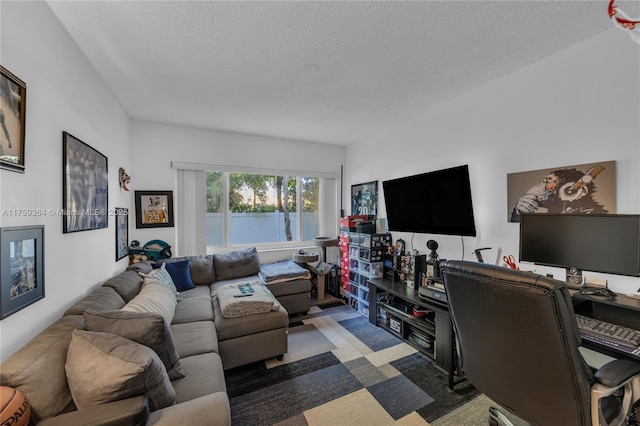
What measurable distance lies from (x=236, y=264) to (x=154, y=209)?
Answer: 1.30 meters

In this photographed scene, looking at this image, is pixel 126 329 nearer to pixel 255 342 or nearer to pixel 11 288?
pixel 11 288

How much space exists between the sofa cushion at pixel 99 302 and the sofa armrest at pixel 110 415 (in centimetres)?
69

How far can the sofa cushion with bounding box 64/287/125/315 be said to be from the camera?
151 centimetres

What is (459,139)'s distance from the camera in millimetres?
2643

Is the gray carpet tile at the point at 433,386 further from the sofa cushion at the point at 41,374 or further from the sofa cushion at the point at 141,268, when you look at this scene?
the sofa cushion at the point at 141,268

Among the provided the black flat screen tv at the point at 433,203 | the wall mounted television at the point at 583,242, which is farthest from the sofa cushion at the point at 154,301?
the wall mounted television at the point at 583,242

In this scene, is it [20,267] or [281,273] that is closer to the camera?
[20,267]

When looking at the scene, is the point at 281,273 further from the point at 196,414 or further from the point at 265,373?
the point at 196,414

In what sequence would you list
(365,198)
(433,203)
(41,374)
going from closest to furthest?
1. (41,374)
2. (433,203)
3. (365,198)

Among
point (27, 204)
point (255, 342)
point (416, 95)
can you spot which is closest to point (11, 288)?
point (27, 204)

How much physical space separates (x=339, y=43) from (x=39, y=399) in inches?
95.5

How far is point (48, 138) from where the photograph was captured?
1441mm

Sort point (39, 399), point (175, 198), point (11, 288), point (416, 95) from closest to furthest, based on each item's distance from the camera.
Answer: point (39, 399) < point (11, 288) < point (416, 95) < point (175, 198)

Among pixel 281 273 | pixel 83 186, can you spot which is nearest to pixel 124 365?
pixel 83 186
